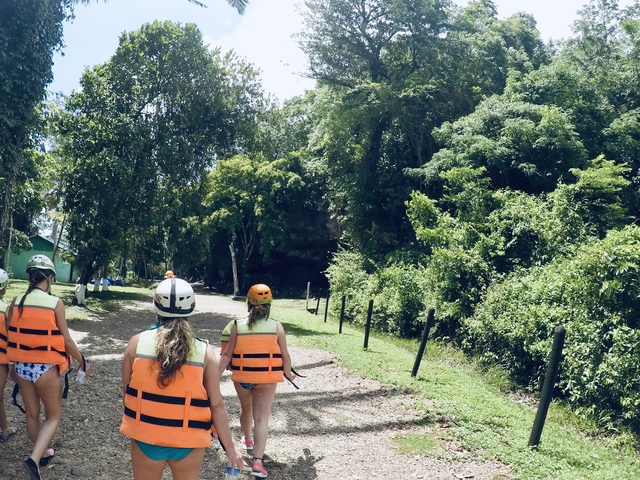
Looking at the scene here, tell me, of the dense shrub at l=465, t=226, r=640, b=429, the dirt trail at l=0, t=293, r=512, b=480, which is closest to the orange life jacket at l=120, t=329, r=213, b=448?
the dirt trail at l=0, t=293, r=512, b=480

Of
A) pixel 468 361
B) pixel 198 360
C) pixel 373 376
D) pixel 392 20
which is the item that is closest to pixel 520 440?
pixel 373 376

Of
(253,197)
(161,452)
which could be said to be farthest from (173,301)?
(253,197)

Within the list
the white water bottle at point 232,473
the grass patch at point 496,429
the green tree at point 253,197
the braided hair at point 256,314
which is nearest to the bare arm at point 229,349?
the braided hair at point 256,314

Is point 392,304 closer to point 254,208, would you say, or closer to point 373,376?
point 373,376

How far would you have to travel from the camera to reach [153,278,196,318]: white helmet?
293 centimetres

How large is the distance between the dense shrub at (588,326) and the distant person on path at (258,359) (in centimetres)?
574

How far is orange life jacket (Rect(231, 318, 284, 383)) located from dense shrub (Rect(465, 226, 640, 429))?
577 centimetres

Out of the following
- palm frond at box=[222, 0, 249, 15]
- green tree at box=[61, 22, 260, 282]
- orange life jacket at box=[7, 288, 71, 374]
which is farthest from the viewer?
green tree at box=[61, 22, 260, 282]

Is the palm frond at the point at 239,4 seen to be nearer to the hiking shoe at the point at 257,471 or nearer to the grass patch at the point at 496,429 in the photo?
the grass patch at the point at 496,429

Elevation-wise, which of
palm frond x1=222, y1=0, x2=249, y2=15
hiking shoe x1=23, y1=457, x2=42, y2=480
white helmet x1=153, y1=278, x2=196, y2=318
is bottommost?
hiking shoe x1=23, y1=457, x2=42, y2=480

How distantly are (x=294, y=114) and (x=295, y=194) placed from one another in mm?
6595

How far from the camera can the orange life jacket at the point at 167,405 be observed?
2.75 metres

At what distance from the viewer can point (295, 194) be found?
124 ft

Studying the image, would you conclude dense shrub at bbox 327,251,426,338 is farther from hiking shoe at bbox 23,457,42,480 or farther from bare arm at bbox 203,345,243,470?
bare arm at bbox 203,345,243,470
